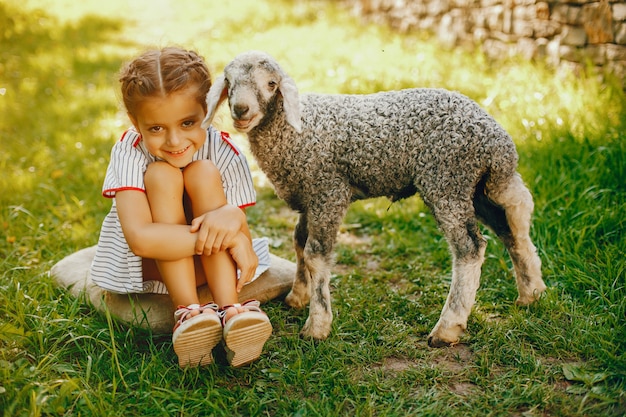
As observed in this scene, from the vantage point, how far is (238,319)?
2355 millimetres

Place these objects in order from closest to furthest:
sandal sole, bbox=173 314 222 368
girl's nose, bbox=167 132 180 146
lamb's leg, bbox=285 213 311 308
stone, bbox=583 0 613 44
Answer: sandal sole, bbox=173 314 222 368 → girl's nose, bbox=167 132 180 146 → lamb's leg, bbox=285 213 311 308 → stone, bbox=583 0 613 44

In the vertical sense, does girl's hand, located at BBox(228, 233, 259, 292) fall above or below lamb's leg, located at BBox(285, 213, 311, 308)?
above

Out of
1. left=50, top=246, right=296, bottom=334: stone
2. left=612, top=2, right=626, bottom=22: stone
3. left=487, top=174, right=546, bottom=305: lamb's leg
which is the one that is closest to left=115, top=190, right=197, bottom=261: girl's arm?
left=50, top=246, right=296, bottom=334: stone

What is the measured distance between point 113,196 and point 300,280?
1052mm

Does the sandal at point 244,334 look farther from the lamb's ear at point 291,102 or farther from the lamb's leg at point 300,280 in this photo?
the lamb's ear at point 291,102

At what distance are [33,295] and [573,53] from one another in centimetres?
467

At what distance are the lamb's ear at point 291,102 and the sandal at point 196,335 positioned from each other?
0.88 metres

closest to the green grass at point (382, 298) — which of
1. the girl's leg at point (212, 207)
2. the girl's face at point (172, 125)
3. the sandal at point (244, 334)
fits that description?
the sandal at point (244, 334)

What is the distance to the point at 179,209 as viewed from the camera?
2650 millimetres

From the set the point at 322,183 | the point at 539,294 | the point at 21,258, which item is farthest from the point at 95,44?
the point at 539,294

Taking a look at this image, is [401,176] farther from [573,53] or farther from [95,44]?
[95,44]

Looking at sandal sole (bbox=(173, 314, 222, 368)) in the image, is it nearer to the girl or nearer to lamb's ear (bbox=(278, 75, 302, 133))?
the girl

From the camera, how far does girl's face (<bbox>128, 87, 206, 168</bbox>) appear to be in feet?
8.45

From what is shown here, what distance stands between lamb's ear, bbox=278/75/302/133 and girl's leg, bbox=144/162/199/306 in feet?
1.96
